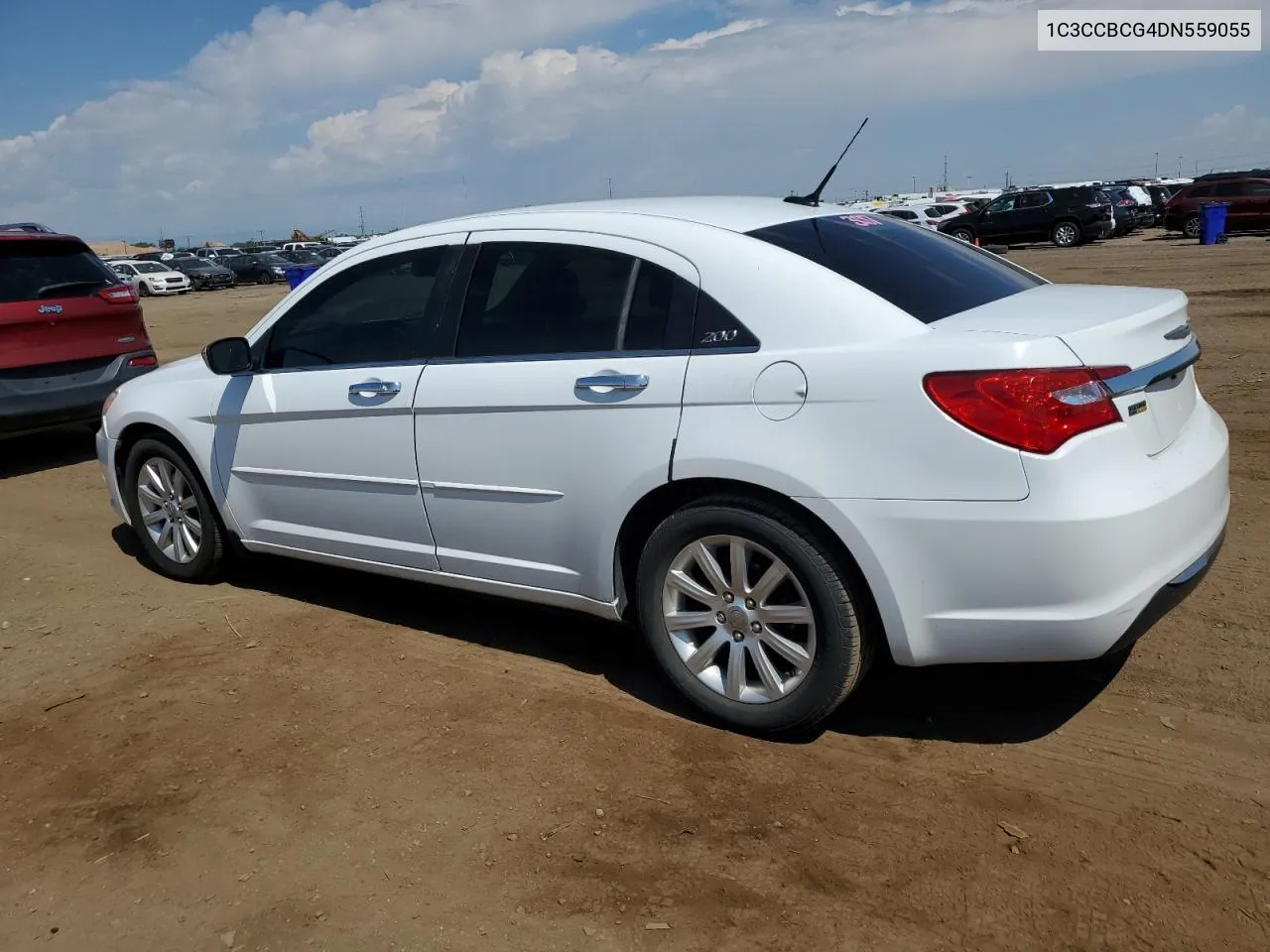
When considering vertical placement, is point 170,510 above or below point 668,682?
above

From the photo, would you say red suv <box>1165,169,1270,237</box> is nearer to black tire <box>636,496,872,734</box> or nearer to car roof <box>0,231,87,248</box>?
car roof <box>0,231,87,248</box>

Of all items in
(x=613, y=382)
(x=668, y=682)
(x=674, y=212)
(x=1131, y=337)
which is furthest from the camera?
(x=668, y=682)

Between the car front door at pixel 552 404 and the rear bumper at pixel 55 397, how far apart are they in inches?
201

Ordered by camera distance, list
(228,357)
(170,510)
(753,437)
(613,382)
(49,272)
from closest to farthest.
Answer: (753,437) → (613,382) → (228,357) → (170,510) → (49,272)

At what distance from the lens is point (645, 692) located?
3957mm

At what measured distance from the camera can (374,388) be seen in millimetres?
4223

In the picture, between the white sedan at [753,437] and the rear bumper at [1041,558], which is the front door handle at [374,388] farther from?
the rear bumper at [1041,558]

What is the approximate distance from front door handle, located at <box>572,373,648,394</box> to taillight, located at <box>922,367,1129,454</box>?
38.1 inches

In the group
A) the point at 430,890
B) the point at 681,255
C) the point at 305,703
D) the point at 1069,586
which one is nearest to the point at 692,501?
the point at 681,255

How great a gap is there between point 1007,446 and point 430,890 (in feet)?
6.33

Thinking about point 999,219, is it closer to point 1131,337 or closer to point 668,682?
point 668,682

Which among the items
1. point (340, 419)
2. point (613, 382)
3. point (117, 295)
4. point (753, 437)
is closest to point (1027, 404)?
point (753, 437)

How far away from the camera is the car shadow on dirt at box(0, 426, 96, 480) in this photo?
8759mm

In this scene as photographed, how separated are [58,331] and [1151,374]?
772 cm
